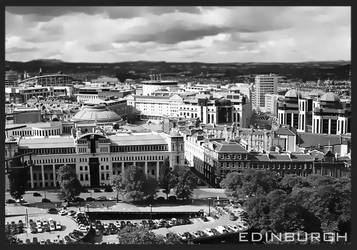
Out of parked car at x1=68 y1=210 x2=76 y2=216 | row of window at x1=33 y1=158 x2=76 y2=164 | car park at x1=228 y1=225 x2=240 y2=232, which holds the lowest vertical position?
car park at x1=228 y1=225 x2=240 y2=232

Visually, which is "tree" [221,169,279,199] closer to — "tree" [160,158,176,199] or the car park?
"tree" [160,158,176,199]

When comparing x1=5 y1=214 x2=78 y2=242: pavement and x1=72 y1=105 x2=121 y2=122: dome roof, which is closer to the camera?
x1=5 y1=214 x2=78 y2=242: pavement

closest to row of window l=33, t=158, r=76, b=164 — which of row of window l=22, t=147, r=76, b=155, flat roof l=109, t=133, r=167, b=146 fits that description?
row of window l=22, t=147, r=76, b=155

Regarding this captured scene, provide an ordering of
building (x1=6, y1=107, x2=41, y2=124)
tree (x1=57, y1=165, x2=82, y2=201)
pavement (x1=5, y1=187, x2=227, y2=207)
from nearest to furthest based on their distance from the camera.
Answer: tree (x1=57, y1=165, x2=82, y2=201) < pavement (x1=5, y1=187, x2=227, y2=207) < building (x1=6, y1=107, x2=41, y2=124)

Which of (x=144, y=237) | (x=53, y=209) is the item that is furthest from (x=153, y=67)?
(x=144, y=237)

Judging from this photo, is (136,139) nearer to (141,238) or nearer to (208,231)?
(208,231)

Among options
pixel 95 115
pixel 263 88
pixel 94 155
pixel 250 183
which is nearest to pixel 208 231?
pixel 250 183

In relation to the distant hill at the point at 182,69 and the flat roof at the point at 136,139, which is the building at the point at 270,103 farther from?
the flat roof at the point at 136,139
